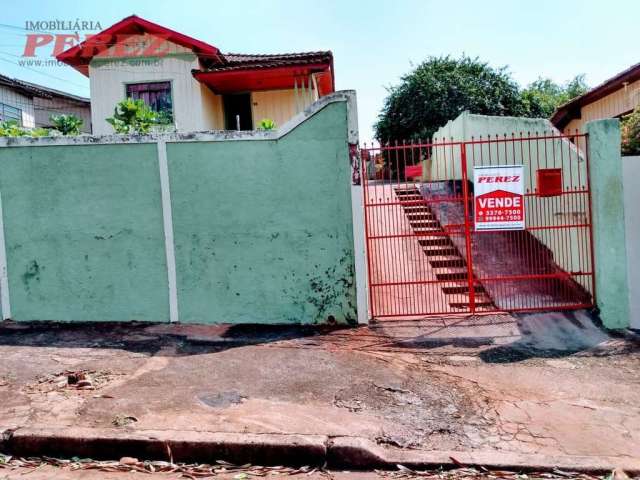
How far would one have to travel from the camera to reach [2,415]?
14.1 ft

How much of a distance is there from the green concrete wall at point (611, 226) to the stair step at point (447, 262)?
2283 mm

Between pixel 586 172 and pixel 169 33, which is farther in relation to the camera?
pixel 169 33

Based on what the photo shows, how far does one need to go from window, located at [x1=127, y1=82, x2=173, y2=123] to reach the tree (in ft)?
41.7

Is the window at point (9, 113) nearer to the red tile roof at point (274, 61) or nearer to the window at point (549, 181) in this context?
the red tile roof at point (274, 61)

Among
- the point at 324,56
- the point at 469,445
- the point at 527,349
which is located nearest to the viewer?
the point at 469,445

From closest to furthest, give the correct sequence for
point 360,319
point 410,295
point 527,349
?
point 527,349, point 360,319, point 410,295

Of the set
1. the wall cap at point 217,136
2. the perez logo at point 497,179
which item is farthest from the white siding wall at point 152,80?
the perez logo at point 497,179

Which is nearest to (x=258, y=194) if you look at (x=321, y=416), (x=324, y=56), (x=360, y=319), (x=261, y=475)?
(x=360, y=319)

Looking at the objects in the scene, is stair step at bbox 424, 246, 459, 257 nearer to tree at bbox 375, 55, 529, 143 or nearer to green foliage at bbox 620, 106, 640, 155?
green foliage at bbox 620, 106, 640, 155

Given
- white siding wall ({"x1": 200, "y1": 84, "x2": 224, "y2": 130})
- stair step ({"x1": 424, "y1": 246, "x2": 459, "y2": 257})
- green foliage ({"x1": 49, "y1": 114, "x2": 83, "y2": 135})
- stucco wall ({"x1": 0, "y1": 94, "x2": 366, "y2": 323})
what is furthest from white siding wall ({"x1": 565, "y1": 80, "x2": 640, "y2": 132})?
green foliage ({"x1": 49, "y1": 114, "x2": 83, "y2": 135})

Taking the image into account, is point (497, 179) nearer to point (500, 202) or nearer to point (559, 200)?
point (500, 202)

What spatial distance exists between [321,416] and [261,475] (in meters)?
0.81

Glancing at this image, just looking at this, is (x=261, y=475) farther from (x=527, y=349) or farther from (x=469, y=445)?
(x=527, y=349)

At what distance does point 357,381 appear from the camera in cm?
512
